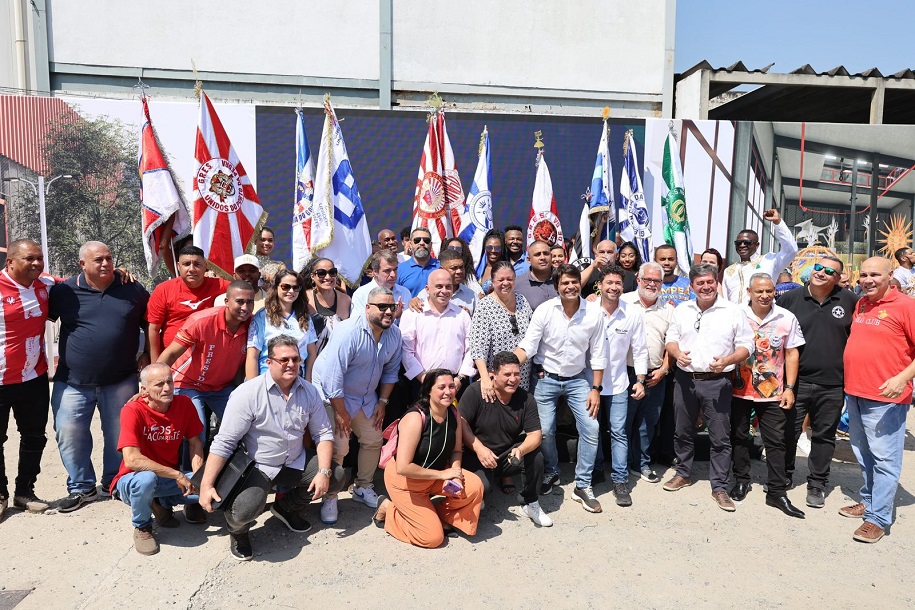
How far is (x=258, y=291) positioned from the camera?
5.04 m

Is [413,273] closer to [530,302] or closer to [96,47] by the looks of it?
[530,302]

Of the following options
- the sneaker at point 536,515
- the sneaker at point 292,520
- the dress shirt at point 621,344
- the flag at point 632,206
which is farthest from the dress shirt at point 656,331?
the flag at point 632,206

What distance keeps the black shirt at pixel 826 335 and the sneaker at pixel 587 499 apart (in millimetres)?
1844

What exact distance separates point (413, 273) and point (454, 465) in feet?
7.05

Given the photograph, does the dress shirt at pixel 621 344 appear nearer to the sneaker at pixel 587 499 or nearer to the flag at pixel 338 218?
the sneaker at pixel 587 499

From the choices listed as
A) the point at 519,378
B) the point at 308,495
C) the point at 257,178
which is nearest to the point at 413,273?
the point at 519,378

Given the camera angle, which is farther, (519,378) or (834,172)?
(834,172)

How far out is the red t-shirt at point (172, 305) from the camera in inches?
174

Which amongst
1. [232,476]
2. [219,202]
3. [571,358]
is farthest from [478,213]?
[232,476]

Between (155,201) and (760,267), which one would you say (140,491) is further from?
(760,267)

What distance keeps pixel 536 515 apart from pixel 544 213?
4.70 metres

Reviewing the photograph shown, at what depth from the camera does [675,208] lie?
8555 mm

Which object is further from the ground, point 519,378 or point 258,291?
point 258,291

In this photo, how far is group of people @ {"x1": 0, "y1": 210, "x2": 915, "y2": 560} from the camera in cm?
389
